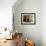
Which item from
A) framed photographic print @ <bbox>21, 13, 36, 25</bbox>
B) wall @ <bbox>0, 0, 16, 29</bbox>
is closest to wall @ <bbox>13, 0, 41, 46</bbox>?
framed photographic print @ <bbox>21, 13, 36, 25</bbox>

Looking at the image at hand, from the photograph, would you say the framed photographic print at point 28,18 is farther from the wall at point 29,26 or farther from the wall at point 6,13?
the wall at point 6,13

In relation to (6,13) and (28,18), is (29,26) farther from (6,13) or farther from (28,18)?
(6,13)

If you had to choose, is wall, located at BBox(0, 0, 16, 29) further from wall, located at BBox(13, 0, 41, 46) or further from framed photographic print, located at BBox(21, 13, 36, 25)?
framed photographic print, located at BBox(21, 13, 36, 25)

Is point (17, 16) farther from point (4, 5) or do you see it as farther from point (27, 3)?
point (4, 5)

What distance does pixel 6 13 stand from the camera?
4484mm

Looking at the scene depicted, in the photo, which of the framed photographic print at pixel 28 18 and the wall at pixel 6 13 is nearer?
the wall at pixel 6 13

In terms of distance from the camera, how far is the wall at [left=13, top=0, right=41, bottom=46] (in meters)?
5.66

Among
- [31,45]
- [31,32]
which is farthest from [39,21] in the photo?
[31,45]

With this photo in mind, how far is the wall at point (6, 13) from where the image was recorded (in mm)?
4445

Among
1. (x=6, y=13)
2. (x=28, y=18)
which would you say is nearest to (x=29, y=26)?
(x=28, y=18)

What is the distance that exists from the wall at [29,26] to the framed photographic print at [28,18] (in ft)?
0.49

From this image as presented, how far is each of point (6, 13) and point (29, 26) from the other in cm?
164

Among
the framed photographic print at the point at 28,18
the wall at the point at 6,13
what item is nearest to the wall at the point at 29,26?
the framed photographic print at the point at 28,18

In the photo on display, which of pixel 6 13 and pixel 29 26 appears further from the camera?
pixel 29 26
